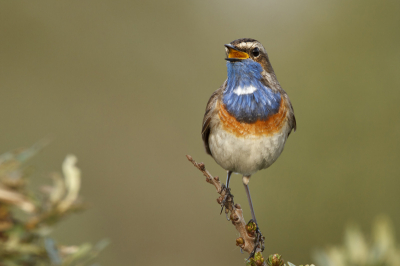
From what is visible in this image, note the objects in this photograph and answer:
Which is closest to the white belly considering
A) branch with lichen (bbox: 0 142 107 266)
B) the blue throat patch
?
the blue throat patch

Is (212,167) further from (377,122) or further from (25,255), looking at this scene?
(25,255)

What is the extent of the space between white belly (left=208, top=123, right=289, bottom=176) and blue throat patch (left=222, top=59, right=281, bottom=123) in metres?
0.12

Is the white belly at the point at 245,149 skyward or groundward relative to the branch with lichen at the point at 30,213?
skyward

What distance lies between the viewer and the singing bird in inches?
98.3

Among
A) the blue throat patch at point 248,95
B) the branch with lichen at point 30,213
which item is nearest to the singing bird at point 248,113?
the blue throat patch at point 248,95

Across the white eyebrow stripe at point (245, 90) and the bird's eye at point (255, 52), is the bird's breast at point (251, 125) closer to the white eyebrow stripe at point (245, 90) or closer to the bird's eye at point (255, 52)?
the white eyebrow stripe at point (245, 90)

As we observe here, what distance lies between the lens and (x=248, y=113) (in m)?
2.50

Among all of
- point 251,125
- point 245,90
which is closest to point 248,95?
point 245,90

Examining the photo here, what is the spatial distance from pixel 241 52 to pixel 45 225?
6.53ft

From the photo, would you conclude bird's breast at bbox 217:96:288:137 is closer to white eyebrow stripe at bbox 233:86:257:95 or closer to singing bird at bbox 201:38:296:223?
singing bird at bbox 201:38:296:223

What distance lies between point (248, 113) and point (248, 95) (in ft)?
0.36

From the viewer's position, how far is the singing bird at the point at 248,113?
250 cm

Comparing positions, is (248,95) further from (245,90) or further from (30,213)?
(30,213)

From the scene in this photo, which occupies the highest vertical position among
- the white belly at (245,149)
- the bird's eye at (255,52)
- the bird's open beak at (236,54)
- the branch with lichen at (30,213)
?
the bird's open beak at (236,54)
